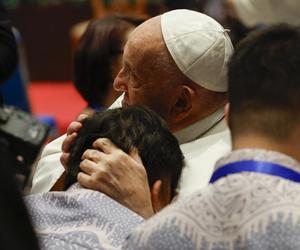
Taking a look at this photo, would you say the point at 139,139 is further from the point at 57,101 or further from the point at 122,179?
the point at 57,101

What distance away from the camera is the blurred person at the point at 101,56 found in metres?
2.67

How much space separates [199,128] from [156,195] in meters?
0.31

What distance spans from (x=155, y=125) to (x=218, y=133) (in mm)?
281

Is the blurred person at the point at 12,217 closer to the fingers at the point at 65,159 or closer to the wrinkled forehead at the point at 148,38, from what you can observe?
the fingers at the point at 65,159

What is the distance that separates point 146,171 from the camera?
4.83 ft

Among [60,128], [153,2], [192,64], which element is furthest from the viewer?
[153,2]

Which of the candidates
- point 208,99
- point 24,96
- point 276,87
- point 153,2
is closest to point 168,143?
point 208,99

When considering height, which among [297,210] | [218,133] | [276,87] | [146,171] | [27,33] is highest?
[276,87]

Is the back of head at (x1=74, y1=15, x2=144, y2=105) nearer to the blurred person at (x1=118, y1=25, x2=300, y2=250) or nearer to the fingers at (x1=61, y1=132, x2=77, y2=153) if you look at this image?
the fingers at (x1=61, y1=132, x2=77, y2=153)

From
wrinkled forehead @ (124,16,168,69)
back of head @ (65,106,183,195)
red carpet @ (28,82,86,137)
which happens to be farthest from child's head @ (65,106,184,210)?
red carpet @ (28,82,86,137)

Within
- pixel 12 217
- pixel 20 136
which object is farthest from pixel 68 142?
pixel 20 136

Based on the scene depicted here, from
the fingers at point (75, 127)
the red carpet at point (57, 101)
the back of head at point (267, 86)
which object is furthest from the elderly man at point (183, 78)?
the red carpet at point (57, 101)

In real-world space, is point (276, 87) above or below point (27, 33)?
above

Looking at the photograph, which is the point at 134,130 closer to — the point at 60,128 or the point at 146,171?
the point at 146,171
